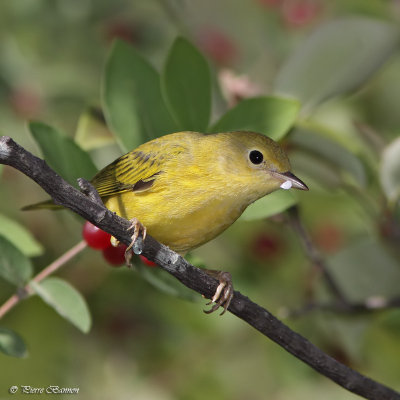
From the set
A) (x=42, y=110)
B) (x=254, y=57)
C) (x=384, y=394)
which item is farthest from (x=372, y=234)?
(x=254, y=57)

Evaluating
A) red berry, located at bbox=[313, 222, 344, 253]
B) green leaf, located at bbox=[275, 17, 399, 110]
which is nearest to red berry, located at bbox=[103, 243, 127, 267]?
green leaf, located at bbox=[275, 17, 399, 110]

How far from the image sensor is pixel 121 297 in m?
3.83

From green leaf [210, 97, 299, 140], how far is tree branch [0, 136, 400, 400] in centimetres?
58

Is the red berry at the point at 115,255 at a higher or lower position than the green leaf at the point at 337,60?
lower

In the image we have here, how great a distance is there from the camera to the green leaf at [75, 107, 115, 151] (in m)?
2.56

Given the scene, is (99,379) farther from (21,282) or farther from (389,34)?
(389,34)

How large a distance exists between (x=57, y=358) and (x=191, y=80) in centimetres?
196

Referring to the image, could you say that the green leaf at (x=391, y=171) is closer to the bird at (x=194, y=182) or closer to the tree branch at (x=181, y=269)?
the bird at (x=194, y=182)

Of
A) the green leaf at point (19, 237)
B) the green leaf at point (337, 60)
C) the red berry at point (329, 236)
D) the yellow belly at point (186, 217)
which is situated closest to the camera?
the yellow belly at point (186, 217)

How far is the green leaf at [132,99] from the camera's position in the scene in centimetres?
223

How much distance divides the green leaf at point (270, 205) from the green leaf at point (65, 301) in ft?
1.97

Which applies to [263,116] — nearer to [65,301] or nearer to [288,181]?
[288,181]

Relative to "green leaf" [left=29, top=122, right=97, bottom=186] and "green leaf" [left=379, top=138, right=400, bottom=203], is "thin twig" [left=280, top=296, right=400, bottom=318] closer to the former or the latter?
"green leaf" [left=379, top=138, right=400, bottom=203]

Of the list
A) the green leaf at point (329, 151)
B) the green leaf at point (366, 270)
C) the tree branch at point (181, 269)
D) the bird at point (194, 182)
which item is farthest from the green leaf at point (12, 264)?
the green leaf at point (366, 270)
